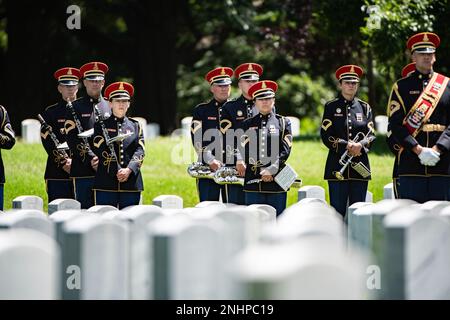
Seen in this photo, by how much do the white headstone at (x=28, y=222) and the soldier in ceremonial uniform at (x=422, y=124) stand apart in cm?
405

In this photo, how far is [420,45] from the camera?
9.71m

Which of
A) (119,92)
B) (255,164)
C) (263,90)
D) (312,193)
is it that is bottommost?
(312,193)

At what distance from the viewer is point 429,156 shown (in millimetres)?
9359

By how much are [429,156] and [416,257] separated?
3.72 metres

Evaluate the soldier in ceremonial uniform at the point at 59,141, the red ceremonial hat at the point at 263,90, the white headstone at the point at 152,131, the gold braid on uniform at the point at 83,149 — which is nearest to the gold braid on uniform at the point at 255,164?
the red ceremonial hat at the point at 263,90

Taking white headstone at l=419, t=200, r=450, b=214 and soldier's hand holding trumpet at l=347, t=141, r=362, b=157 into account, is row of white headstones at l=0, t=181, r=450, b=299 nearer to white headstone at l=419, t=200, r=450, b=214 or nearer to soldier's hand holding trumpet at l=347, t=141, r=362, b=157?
white headstone at l=419, t=200, r=450, b=214

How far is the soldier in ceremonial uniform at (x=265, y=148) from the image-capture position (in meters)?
10.2

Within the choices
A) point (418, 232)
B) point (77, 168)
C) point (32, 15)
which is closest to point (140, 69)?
point (32, 15)

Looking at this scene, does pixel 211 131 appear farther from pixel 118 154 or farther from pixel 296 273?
pixel 296 273

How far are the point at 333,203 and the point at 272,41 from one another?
Result: 15253 millimetres

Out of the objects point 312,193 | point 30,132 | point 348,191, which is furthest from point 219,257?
point 30,132

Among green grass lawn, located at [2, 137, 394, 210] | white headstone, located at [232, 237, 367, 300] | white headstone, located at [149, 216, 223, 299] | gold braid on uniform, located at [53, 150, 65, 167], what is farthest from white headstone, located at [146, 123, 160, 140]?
white headstone, located at [232, 237, 367, 300]

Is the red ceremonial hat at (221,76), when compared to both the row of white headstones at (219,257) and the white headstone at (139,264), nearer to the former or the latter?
the row of white headstones at (219,257)
